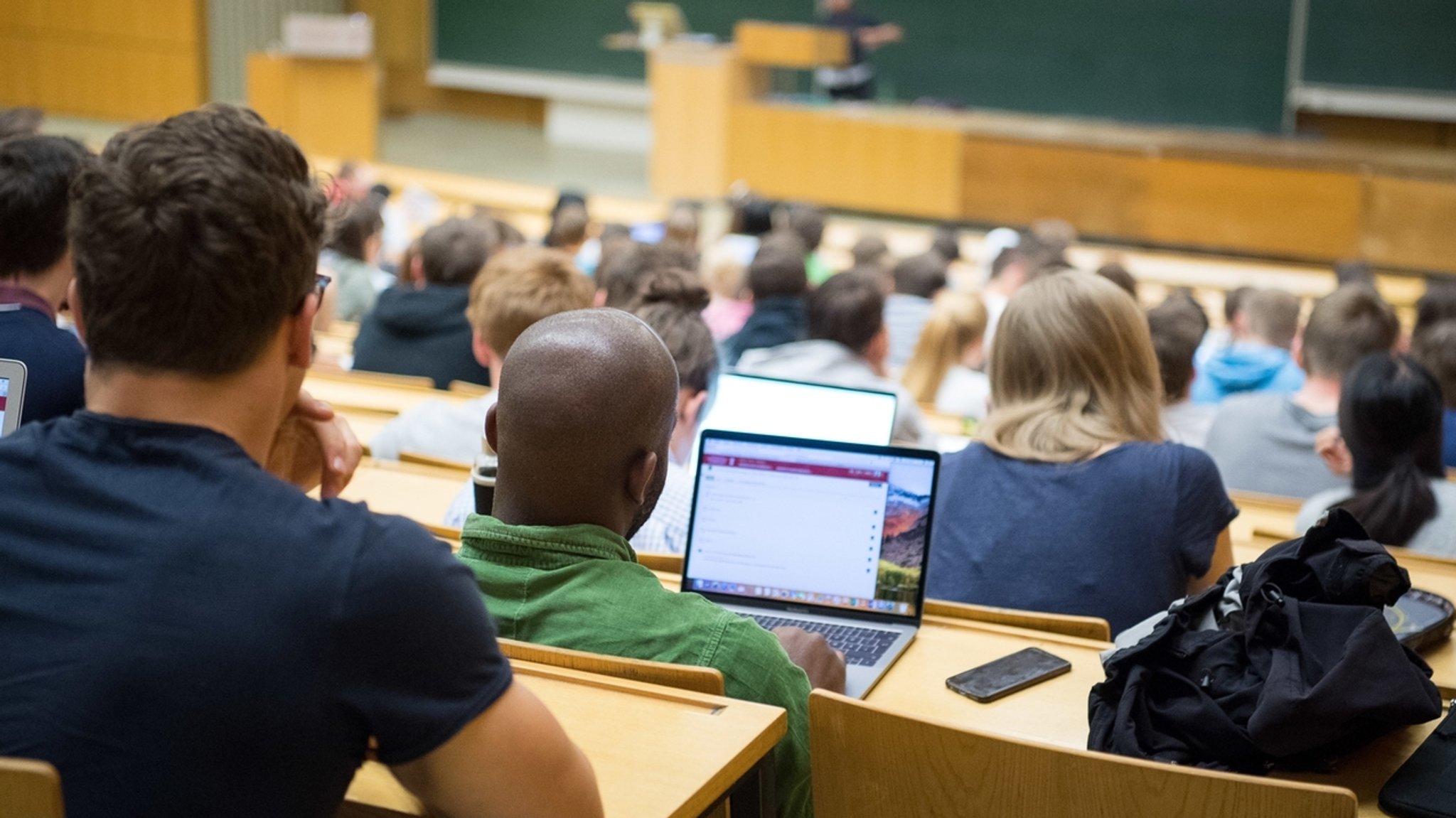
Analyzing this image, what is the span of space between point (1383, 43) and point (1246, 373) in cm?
657

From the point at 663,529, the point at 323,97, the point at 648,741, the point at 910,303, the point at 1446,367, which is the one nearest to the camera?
the point at 648,741

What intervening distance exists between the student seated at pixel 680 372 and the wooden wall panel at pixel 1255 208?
7139mm

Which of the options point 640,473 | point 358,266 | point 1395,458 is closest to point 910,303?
point 358,266

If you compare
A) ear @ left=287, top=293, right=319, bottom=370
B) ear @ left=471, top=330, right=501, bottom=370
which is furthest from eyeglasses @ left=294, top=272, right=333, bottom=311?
ear @ left=471, top=330, right=501, bottom=370

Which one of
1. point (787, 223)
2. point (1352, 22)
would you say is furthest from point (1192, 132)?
point (787, 223)

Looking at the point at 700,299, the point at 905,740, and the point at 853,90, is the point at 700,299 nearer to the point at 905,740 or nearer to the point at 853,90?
the point at 905,740

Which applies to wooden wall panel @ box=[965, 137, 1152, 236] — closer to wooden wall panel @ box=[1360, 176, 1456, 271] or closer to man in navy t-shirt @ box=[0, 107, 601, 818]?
wooden wall panel @ box=[1360, 176, 1456, 271]

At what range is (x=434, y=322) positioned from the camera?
14.9 ft

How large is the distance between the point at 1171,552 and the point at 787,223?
4.87m

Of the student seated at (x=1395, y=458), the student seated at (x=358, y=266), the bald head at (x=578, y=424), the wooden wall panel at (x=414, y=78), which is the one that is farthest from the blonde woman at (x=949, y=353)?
the wooden wall panel at (x=414, y=78)

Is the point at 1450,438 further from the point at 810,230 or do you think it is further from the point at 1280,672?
the point at 810,230

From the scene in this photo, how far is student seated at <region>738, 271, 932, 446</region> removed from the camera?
398 centimetres

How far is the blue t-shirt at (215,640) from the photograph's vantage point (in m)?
1.12

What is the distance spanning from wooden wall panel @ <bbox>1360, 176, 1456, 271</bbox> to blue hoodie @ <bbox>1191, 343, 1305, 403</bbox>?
15.2 feet
